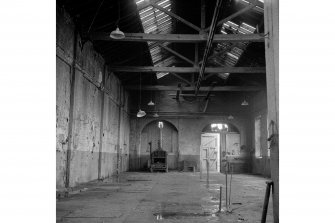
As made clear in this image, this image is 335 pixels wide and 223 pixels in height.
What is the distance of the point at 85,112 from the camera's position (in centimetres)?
1202

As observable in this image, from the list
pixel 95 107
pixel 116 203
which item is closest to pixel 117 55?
pixel 95 107

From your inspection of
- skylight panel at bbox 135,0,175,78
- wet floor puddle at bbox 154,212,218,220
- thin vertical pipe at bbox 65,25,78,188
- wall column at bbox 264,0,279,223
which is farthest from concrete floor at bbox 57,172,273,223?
skylight panel at bbox 135,0,175,78

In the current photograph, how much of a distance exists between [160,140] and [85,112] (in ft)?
38.1

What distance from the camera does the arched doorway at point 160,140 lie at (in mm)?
23000

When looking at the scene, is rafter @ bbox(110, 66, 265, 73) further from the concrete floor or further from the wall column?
the wall column

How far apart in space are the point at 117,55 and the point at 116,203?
9112mm

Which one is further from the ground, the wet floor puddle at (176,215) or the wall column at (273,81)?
the wall column at (273,81)

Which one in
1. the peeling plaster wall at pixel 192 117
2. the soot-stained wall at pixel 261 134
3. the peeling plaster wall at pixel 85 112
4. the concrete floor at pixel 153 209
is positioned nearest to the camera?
the concrete floor at pixel 153 209

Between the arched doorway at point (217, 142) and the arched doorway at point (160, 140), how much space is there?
2.05 meters

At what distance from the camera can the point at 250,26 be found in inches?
530

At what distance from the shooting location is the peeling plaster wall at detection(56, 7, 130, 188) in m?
9.37

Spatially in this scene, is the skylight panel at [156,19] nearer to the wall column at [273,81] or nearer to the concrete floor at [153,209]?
the concrete floor at [153,209]

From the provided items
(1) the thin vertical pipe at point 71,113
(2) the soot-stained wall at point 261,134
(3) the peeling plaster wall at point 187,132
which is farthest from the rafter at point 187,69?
(3) the peeling plaster wall at point 187,132

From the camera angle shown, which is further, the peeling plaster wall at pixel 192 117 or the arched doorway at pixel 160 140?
the arched doorway at pixel 160 140
